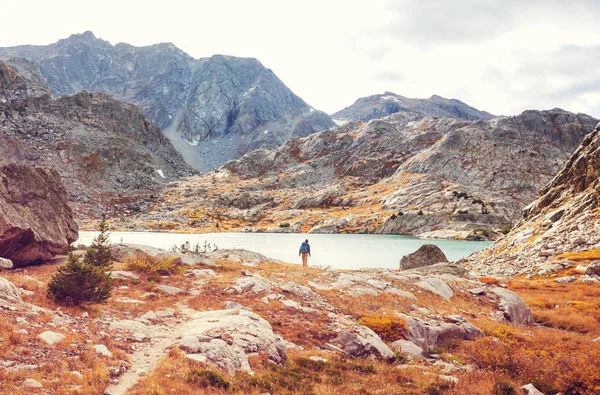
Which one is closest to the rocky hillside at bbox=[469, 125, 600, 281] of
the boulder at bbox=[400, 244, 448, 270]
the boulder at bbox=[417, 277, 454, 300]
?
the boulder at bbox=[400, 244, 448, 270]

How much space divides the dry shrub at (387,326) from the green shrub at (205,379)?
410 inches

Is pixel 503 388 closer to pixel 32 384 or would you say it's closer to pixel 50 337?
pixel 32 384

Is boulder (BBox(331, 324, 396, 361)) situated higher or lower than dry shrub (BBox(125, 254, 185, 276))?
lower

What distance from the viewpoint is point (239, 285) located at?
22453 millimetres

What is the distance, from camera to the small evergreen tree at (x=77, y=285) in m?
15.5

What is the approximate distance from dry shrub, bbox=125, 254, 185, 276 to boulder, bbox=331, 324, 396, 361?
1398 centimetres

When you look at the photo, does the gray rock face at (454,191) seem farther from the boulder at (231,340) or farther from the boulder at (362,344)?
the boulder at (231,340)

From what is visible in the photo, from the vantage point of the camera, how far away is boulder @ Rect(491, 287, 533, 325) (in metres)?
27.2

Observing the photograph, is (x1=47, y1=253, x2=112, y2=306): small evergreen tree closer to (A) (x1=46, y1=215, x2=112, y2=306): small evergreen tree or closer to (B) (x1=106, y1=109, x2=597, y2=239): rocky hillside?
(A) (x1=46, y1=215, x2=112, y2=306): small evergreen tree

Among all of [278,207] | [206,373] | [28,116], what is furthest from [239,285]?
[28,116]

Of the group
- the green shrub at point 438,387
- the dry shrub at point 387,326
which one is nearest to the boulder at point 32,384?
the green shrub at point 438,387

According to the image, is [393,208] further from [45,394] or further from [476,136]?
[45,394]

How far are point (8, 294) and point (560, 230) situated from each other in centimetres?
5880

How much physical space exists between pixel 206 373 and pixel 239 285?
1157 centimetres
